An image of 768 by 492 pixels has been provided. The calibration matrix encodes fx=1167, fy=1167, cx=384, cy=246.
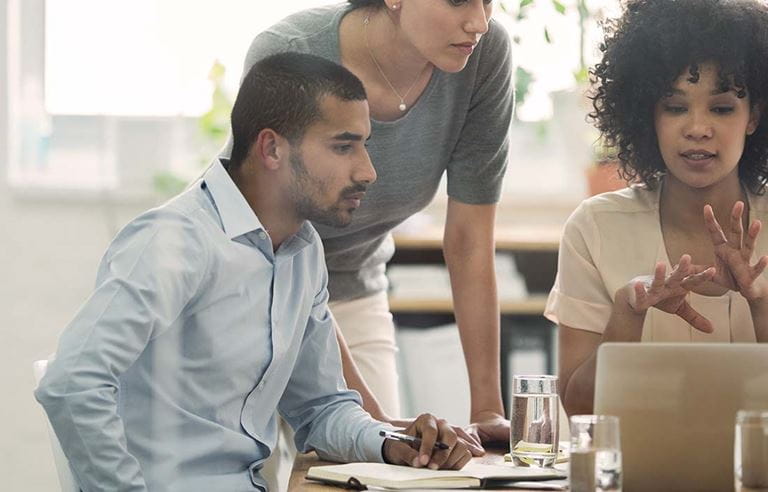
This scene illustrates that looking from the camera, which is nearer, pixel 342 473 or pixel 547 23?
pixel 342 473

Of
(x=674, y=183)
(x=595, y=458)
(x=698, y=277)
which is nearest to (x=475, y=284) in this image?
(x=674, y=183)

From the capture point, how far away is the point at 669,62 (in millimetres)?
1398

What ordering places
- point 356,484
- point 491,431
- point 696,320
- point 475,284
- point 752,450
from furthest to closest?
1. point 475,284
2. point 491,431
3. point 696,320
4. point 356,484
5. point 752,450

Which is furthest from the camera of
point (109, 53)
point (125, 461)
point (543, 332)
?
point (543, 332)

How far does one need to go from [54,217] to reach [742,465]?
2.74 ft

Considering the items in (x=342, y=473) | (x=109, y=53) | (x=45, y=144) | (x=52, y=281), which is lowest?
(x=342, y=473)

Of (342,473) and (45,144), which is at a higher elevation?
(45,144)

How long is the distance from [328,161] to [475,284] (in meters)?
0.50

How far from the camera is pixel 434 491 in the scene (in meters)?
1.01

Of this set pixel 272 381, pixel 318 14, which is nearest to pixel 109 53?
pixel 318 14

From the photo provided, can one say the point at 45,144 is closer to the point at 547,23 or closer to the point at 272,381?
the point at 272,381

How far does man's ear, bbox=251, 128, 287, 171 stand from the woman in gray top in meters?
0.07

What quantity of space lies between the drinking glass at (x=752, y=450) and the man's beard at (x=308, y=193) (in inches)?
22.1

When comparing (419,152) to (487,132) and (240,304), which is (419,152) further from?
(240,304)
